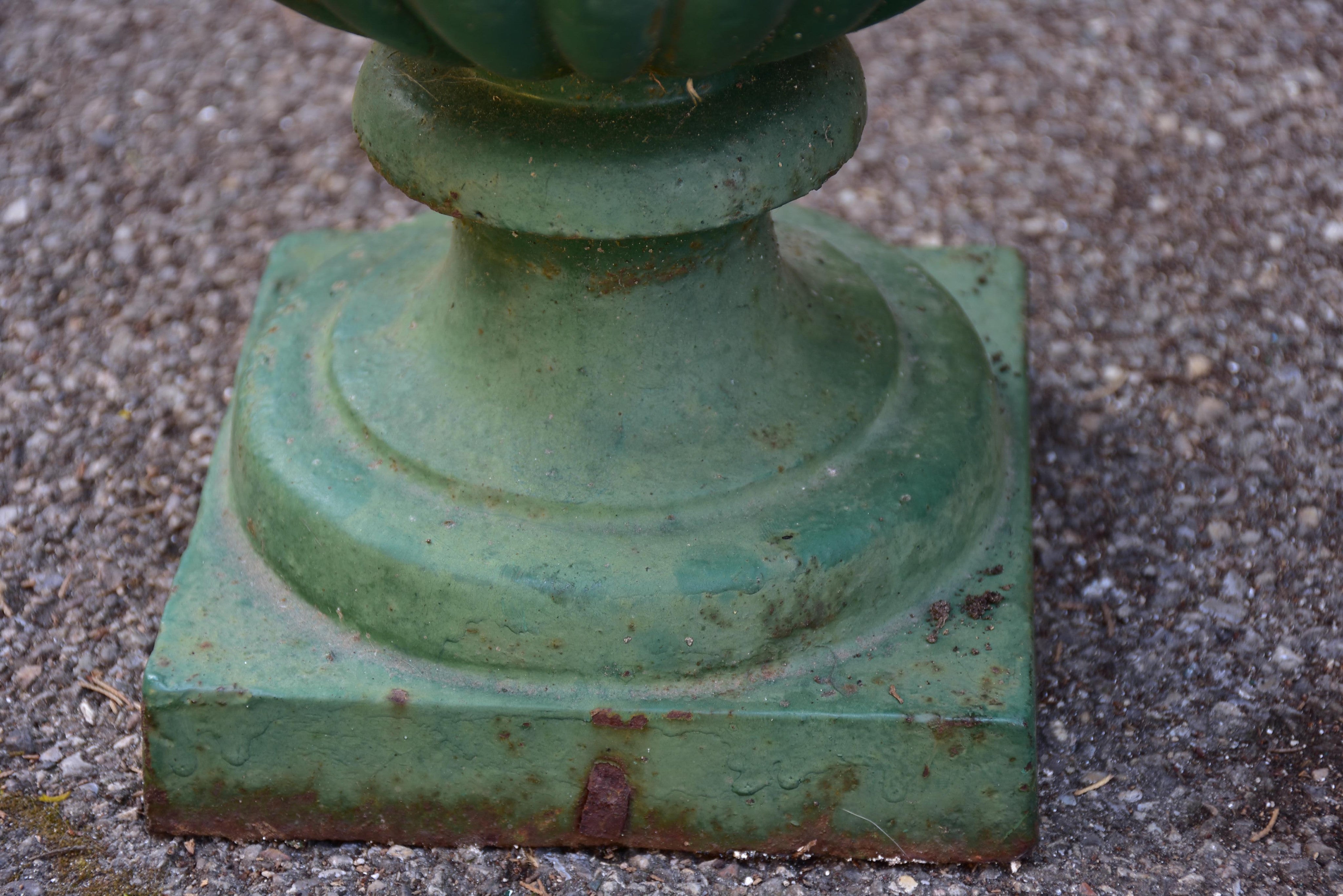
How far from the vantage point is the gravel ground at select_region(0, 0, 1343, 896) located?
189 cm

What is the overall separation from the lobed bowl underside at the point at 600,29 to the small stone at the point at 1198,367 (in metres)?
1.30

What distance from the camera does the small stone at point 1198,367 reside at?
8.59 ft

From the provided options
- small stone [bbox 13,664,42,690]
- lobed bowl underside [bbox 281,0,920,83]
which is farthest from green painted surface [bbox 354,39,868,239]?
small stone [bbox 13,664,42,690]

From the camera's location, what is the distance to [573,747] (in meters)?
1.79

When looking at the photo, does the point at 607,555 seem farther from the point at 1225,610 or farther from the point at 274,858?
the point at 1225,610

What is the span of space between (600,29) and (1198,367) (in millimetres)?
1595

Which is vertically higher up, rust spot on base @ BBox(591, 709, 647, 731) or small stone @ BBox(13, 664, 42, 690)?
rust spot on base @ BBox(591, 709, 647, 731)

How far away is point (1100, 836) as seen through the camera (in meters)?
1.91

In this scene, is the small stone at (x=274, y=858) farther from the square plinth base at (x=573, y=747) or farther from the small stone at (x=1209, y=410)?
the small stone at (x=1209, y=410)

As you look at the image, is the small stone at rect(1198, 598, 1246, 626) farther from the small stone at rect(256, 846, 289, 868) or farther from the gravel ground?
the small stone at rect(256, 846, 289, 868)

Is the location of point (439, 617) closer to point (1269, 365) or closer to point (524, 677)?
point (524, 677)

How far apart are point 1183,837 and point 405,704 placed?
990 mm

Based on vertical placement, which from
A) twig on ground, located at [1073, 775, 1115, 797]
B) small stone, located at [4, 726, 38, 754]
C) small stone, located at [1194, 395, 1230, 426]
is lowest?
small stone, located at [4, 726, 38, 754]

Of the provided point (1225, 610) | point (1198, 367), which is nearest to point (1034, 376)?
point (1198, 367)
